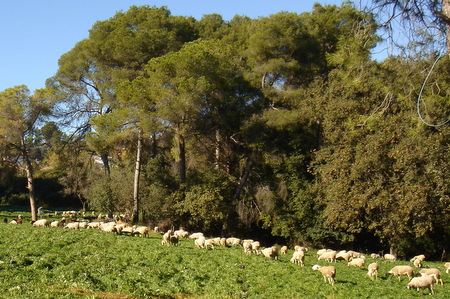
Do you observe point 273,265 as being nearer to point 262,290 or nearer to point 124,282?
point 262,290

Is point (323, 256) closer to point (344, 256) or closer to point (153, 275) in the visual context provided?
point (344, 256)

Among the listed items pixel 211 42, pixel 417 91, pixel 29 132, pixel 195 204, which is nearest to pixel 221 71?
pixel 211 42

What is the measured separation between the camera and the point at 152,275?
38.8ft

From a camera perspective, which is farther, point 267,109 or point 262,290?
point 267,109

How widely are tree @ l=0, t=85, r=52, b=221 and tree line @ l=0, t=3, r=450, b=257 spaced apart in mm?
94

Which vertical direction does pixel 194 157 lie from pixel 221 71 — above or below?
below

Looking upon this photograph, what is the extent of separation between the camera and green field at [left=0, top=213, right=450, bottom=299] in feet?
32.2

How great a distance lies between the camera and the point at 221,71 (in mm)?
29766

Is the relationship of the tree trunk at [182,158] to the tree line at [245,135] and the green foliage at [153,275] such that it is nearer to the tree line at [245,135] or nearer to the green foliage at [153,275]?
the tree line at [245,135]

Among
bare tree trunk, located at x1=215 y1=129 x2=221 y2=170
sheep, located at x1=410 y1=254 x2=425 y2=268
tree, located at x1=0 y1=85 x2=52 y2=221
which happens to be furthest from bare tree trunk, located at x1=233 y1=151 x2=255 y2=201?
tree, located at x1=0 y1=85 x2=52 y2=221

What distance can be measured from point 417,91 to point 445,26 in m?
1.23

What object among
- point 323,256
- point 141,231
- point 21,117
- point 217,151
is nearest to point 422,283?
point 323,256

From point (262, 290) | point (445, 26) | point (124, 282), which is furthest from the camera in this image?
point (262, 290)

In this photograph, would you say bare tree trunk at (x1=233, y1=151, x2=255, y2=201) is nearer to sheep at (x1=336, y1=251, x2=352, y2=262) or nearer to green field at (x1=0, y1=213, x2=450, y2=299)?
sheep at (x1=336, y1=251, x2=352, y2=262)
